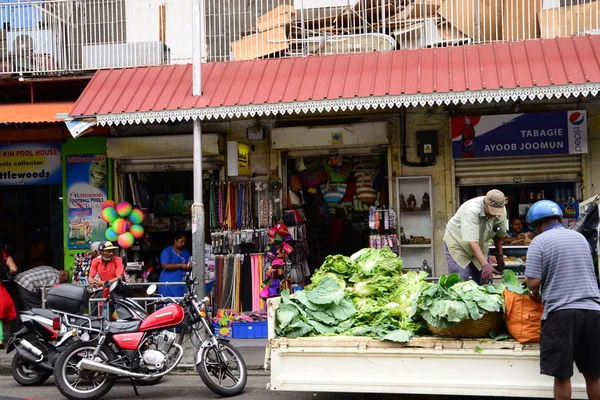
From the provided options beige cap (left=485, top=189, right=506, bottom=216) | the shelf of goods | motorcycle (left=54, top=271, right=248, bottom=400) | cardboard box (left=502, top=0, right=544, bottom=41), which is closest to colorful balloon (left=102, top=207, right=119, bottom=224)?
motorcycle (left=54, top=271, right=248, bottom=400)

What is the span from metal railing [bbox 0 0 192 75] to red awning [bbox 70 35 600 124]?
4.17 ft

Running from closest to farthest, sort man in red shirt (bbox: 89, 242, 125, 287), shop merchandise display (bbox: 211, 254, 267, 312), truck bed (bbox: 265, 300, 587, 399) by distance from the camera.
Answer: truck bed (bbox: 265, 300, 587, 399) → man in red shirt (bbox: 89, 242, 125, 287) → shop merchandise display (bbox: 211, 254, 267, 312)

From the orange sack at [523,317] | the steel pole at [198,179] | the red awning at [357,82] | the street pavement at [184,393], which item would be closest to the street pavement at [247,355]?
the street pavement at [184,393]

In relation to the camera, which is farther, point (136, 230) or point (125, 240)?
point (136, 230)

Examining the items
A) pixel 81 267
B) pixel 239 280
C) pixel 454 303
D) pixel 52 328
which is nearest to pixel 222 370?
pixel 52 328

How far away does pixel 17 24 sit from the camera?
43.1 ft

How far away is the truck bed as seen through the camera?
637 cm

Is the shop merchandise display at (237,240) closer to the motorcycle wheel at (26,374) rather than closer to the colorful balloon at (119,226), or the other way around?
the colorful balloon at (119,226)

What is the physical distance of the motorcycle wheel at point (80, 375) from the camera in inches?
313

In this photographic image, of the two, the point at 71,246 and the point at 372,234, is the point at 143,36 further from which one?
the point at 372,234

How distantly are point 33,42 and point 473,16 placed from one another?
295 inches

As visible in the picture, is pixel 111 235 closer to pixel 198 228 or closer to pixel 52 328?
pixel 198 228

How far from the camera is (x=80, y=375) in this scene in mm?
7984

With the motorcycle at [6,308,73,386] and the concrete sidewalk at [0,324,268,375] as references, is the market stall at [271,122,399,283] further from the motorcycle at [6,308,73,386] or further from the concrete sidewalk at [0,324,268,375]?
the motorcycle at [6,308,73,386]
